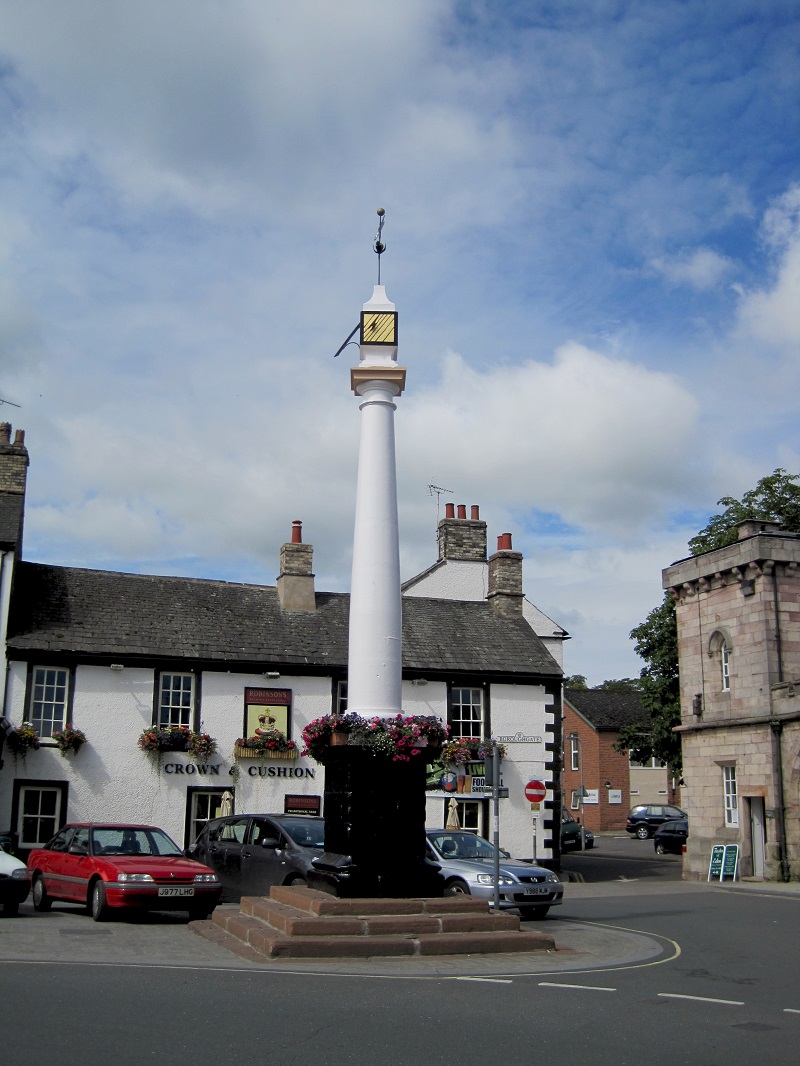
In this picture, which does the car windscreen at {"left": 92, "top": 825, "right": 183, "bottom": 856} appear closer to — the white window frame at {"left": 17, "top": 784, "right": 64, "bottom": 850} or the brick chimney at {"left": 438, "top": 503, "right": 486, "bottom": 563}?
the white window frame at {"left": 17, "top": 784, "right": 64, "bottom": 850}

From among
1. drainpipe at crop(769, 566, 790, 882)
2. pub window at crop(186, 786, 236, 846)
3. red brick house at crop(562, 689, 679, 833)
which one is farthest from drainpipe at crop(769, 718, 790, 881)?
red brick house at crop(562, 689, 679, 833)

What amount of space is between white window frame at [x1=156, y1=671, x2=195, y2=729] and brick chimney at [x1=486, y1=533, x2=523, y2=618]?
981 cm

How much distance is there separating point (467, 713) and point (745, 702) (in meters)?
7.31

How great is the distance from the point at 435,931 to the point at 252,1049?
16.7 feet

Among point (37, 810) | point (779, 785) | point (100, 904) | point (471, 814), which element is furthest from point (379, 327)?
point (779, 785)

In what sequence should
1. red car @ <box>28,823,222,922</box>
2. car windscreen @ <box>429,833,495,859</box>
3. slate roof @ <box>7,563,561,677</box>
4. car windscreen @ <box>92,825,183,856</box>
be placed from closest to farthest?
red car @ <box>28,823,222,922</box>
car windscreen @ <box>92,825,183,856</box>
car windscreen @ <box>429,833,495,859</box>
slate roof @ <box>7,563,561,677</box>

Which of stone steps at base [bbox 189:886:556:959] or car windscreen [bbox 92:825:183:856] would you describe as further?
car windscreen [bbox 92:825:183:856]

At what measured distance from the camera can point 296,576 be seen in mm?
29047

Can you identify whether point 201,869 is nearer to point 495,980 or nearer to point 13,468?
point 495,980

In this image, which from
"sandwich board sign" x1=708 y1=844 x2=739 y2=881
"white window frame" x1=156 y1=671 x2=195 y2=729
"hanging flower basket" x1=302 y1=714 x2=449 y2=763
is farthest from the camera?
"sandwich board sign" x1=708 y1=844 x2=739 y2=881

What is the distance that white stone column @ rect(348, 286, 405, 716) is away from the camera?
13602 mm

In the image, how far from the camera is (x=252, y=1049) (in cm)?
727

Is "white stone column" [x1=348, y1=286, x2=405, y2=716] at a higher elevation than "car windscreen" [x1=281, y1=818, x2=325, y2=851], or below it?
higher

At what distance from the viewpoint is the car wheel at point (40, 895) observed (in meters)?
16.2
